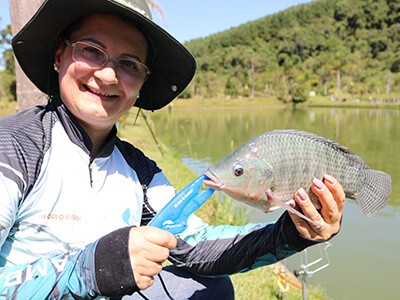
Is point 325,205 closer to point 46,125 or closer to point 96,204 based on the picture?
point 96,204

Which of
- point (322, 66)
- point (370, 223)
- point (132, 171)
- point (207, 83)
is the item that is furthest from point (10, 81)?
point (322, 66)

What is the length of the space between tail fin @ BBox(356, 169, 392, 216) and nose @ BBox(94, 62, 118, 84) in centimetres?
95

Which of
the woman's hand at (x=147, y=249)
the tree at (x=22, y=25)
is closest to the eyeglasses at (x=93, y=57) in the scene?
the woman's hand at (x=147, y=249)

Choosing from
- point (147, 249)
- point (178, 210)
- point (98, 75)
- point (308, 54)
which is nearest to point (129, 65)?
point (98, 75)

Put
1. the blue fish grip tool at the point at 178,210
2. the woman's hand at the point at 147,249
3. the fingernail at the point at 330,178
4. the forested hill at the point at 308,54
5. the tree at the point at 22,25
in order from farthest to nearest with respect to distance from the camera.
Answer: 1. the forested hill at the point at 308,54
2. the tree at the point at 22,25
3. the fingernail at the point at 330,178
4. the blue fish grip tool at the point at 178,210
5. the woman's hand at the point at 147,249

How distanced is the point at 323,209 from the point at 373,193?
0.29 m

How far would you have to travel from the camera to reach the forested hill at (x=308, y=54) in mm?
51875

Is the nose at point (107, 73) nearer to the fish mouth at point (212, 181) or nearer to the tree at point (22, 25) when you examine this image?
the fish mouth at point (212, 181)

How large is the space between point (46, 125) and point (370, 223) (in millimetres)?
5454

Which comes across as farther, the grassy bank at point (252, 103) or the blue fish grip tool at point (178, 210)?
the grassy bank at point (252, 103)

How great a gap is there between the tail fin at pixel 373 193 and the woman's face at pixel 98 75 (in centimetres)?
92

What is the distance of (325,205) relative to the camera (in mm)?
1281

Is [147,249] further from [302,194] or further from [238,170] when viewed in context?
[302,194]

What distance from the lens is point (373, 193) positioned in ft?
4.82
